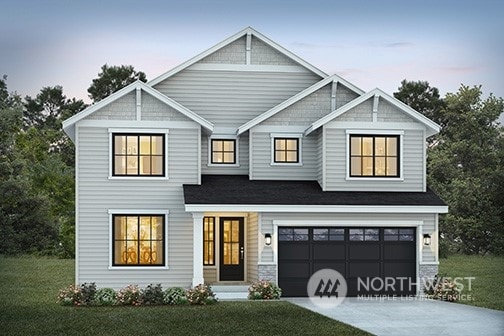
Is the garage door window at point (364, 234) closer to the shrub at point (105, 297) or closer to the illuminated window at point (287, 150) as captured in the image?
the illuminated window at point (287, 150)

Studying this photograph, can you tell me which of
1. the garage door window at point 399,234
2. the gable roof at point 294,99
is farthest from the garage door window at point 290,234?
the gable roof at point 294,99

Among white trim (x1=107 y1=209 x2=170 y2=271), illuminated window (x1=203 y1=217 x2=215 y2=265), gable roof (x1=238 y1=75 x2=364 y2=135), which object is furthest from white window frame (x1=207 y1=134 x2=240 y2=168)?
white trim (x1=107 y1=209 x2=170 y2=271)

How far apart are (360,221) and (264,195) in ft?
9.12

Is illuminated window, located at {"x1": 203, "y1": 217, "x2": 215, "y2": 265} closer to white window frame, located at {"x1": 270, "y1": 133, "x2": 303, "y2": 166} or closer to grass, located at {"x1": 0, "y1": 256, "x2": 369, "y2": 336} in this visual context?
white window frame, located at {"x1": 270, "y1": 133, "x2": 303, "y2": 166}

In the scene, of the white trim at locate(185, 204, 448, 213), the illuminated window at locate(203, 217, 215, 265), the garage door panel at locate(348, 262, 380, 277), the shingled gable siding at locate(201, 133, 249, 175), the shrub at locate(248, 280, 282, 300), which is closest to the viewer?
the shrub at locate(248, 280, 282, 300)

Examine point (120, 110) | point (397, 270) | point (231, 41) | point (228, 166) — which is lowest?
point (397, 270)

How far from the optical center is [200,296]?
2273cm


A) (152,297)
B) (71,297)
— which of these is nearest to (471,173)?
(152,297)

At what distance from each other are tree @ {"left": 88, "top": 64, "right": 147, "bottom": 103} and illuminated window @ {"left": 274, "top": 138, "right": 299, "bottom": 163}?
95.5 ft

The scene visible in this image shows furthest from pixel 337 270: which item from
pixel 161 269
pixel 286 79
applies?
pixel 286 79

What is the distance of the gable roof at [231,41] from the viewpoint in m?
27.6

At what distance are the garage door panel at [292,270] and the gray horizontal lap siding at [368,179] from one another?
8.13ft

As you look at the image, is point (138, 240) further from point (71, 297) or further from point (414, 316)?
point (414, 316)

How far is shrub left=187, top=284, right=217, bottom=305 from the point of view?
895 inches
